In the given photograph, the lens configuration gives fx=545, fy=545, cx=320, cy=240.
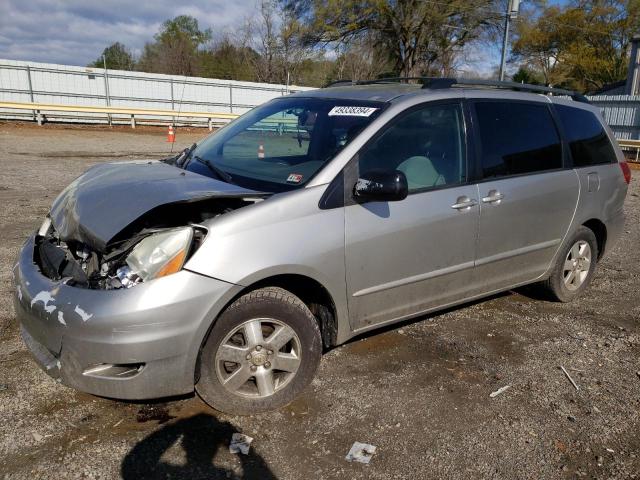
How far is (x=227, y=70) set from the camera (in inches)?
1773

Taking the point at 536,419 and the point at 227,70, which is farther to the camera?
the point at 227,70

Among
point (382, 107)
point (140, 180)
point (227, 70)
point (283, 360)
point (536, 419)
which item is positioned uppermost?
point (227, 70)

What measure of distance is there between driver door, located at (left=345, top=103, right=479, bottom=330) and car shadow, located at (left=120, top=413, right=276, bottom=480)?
1.04 metres

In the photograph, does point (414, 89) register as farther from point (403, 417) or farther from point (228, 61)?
point (228, 61)

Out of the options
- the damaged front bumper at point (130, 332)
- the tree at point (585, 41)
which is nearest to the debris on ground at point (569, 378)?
the damaged front bumper at point (130, 332)

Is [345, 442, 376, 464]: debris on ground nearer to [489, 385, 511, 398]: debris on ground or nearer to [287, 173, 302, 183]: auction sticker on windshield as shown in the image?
[489, 385, 511, 398]: debris on ground

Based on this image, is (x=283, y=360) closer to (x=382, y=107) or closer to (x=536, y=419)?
(x=536, y=419)

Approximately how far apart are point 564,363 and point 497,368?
1.67 feet

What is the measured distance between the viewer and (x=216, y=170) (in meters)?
3.59

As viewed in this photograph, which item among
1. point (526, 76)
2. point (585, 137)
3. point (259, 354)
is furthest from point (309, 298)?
point (526, 76)

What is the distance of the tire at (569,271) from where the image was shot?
4.68 m

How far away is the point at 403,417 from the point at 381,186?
1.30 m

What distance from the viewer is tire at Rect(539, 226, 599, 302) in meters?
4.68

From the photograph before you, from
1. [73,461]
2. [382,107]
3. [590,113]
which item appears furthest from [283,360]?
[590,113]
